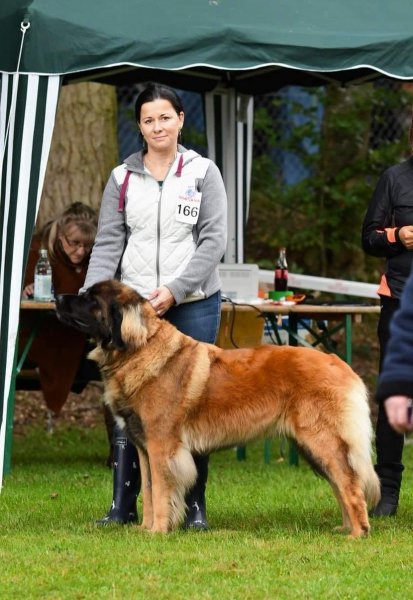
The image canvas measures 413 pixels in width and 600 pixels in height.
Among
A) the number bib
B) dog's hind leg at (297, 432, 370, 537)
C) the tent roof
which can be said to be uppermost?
the tent roof

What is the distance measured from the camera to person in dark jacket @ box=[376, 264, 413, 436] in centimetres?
259

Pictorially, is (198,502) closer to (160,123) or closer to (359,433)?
(359,433)

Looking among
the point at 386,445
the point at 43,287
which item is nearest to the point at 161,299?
the point at 386,445

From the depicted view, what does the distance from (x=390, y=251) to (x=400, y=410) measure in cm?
328

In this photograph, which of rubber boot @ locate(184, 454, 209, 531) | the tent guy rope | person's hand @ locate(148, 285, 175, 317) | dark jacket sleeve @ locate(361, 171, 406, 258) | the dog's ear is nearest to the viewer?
the dog's ear

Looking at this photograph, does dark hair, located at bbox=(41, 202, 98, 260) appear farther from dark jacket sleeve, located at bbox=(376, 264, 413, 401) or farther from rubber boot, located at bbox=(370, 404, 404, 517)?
dark jacket sleeve, located at bbox=(376, 264, 413, 401)

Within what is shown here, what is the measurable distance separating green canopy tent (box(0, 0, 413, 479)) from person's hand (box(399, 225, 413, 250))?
1225mm

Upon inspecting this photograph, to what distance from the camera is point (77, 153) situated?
990cm

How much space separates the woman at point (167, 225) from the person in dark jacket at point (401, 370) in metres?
2.64

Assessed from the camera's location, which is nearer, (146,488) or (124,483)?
(146,488)

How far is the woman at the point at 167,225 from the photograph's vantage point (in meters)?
5.32

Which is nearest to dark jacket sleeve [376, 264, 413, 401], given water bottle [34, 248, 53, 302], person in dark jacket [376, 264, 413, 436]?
person in dark jacket [376, 264, 413, 436]

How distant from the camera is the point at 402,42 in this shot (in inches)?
260

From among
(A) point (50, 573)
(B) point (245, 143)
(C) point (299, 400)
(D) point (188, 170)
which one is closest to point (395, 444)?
(C) point (299, 400)
